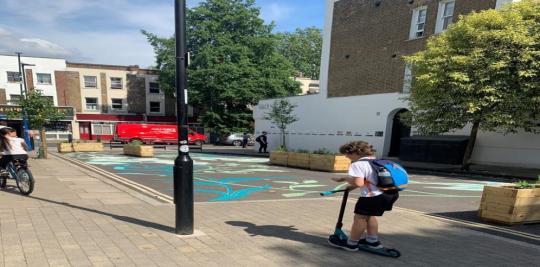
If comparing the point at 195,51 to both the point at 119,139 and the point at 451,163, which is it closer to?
the point at 119,139

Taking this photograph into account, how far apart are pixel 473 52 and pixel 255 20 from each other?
111 feet

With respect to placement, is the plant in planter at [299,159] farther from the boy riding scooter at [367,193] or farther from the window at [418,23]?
the boy riding scooter at [367,193]

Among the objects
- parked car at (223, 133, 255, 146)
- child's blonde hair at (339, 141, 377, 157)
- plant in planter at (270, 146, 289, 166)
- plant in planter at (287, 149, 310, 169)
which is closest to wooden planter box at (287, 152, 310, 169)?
plant in planter at (287, 149, 310, 169)

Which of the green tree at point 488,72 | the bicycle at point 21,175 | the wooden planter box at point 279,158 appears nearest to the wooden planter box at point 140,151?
the wooden planter box at point 279,158

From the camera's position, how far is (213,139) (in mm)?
47656

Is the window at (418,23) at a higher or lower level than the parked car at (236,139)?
higher

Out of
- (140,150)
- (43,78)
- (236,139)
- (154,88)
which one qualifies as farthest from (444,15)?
(43,78)

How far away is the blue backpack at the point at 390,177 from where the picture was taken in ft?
13.1

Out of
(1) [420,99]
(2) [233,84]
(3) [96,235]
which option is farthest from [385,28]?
(3) [96,235]

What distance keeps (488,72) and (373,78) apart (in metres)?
11.4

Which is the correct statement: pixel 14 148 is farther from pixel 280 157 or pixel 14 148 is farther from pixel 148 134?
pixel 148 134

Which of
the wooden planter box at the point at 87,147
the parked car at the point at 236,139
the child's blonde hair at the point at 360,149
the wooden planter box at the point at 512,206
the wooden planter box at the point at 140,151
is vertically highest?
the child's blonde hair at the point at 360,149

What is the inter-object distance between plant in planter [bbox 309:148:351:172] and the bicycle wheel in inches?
410

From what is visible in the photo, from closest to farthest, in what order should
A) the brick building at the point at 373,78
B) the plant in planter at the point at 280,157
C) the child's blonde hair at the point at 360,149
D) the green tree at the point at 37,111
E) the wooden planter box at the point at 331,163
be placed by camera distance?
the child's blonde hair at the point at 360,149 < the wooden planter box at the point at 331,163 < the plant in planter at the point at 280,157 < the green tree at the point at 37,111 < the brick building at the point at 373,78
